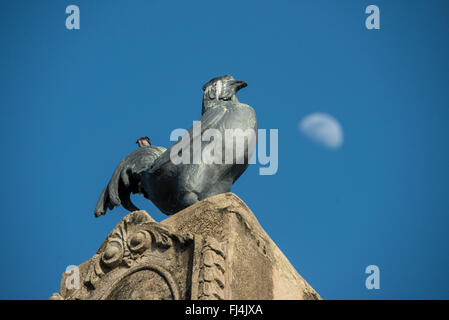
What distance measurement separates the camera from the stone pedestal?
354cm

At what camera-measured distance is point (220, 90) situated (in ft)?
17.4

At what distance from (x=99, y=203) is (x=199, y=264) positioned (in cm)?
182

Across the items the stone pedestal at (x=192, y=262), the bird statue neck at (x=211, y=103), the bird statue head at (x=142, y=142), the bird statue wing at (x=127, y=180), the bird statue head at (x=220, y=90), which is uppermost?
the bird statue head at (x=220, y=90)

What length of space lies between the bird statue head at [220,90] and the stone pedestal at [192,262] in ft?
4.35

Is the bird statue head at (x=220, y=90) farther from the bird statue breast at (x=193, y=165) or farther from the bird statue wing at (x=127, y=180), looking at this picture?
the bird statue wing at (x=127, y=180)

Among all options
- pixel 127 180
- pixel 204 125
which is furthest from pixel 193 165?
pixel 127 180

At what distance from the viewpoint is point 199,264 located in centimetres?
355

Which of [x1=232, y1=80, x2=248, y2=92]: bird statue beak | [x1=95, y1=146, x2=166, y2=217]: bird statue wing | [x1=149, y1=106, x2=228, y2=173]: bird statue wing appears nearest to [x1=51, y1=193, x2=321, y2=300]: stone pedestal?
[x1=149, y1=106, x2=228, y2=173]: bird statue wing

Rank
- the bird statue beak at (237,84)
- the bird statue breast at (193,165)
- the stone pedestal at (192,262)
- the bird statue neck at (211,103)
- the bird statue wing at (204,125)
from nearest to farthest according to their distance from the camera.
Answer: the stone pedestal at (192,262) < the bird statue breast at (193,165) < the bird statue wing at (204,125) < the bird statue neck at (211,103) < the bird statue beak at (237,84)

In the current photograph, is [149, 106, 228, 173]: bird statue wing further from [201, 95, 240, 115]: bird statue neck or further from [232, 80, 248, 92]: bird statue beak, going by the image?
[232, 80, 248, 92]: bird statue beak

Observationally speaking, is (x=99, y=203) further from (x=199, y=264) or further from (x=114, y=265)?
(x=199, y=264)

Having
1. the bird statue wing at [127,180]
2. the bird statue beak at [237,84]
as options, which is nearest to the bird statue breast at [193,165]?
the bird statue wing at [127,180]

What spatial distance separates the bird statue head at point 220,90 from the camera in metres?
5.26
